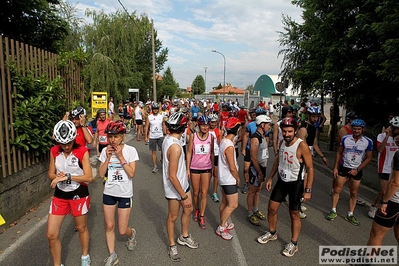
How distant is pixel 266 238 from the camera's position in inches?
160

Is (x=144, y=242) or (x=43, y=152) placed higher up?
(x=43, y=152)

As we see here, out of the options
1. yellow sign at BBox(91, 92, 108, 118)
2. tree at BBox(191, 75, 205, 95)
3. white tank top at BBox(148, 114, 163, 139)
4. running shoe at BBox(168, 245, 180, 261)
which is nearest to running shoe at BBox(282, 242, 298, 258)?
running shoe at BBox(168, 245, 180, 261)

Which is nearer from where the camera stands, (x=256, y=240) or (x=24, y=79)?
(x=256, y=240)

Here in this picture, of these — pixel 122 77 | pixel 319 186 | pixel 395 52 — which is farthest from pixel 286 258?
pixel 122 77

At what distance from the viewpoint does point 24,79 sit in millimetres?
4855

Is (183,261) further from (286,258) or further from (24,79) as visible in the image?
(24,79)

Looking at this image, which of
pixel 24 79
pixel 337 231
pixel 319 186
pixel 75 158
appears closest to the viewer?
pixel 75 158

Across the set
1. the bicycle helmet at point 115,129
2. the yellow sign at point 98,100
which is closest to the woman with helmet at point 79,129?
the bicycle helmet at point 115,129

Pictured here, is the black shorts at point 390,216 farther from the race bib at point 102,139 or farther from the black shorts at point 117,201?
the race bib at point 102,139

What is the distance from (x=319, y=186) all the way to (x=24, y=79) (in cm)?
684

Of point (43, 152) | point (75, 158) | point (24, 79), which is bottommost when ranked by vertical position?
point (43, 152)

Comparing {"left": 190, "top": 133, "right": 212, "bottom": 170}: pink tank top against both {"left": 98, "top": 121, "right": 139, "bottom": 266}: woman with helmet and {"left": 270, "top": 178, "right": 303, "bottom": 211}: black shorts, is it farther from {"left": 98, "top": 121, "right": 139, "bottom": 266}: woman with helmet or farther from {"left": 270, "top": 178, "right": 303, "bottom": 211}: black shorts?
{"left": 98, "top": 121, "right": 139, "bottom": 266}: woman with helmet

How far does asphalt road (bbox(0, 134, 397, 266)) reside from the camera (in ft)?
11.8

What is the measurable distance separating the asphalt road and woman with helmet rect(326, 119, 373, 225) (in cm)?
52
